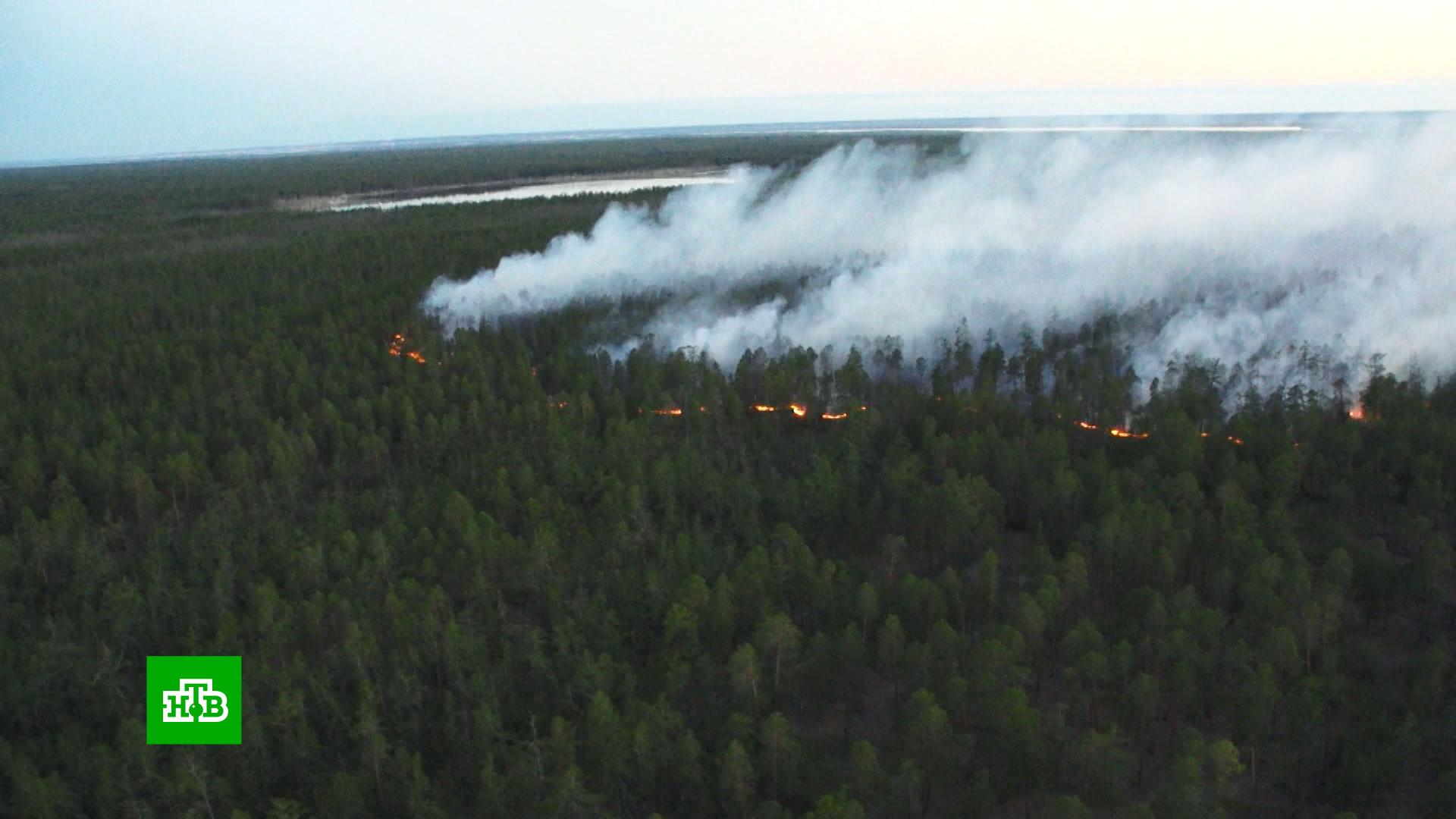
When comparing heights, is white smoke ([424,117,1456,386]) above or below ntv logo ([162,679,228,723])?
above

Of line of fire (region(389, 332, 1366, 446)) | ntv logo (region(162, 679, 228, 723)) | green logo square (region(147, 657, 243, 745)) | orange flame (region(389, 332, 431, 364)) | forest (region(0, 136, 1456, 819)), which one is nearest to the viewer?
forest (region(0, 136, 1456, 819))

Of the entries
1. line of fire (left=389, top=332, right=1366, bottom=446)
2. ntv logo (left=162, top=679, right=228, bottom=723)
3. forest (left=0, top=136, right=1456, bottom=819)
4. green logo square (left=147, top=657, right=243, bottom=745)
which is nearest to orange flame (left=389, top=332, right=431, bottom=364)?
line of fire (left=389, top=332, right=1366, bottom=446)

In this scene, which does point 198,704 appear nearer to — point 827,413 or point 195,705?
point 195,705

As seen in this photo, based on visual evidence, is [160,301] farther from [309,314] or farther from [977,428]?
[977,428]

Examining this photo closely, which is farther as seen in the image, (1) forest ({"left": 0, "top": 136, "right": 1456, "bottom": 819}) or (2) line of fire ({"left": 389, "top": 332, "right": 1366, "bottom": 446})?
(2) line of fire ({"left": 389, "top": 332, "right": 1366, "bottom": 446})

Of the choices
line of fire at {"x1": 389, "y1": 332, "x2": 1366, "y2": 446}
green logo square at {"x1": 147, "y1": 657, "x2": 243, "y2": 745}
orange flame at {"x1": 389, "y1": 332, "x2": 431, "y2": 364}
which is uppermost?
orange flame at {"x1": 389, "y1": 332, "x2": 431, "y2": 364}

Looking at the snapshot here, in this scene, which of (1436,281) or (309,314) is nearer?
(309,314)

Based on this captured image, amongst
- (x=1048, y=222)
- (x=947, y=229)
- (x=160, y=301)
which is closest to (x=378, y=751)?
(x=160, y=301)

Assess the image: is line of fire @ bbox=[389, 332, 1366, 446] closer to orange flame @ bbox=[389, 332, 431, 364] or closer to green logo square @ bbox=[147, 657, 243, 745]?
orange flame @ bbox=[389, 332, 431, 364]
